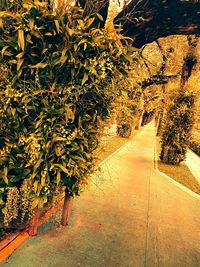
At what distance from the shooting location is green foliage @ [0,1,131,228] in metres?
3.43

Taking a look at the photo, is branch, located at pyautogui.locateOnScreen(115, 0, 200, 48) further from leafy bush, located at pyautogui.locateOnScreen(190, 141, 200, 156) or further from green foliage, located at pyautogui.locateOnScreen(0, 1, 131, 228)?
leafy bush, located at pyautogui.locateOnScreen(190, 141, 200, 156)

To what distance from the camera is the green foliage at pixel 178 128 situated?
11.5 metres

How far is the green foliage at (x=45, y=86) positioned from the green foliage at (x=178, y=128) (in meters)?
8.43

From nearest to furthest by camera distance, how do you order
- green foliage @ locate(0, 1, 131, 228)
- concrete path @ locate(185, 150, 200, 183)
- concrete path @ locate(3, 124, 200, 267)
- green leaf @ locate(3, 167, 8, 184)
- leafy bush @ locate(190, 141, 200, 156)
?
green foliage @ locate(0, 1, 131, 228) < green leaf @ locate(3, 167, 8, 184) < concrete path @ locate(3, 124, 200, 267) < concrete path @ locate(185, 150, 200, 183) < leafy bush @ locate(190, 141, 200, 156)

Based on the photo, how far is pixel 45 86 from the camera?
374cm

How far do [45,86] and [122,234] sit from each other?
3270 millimetres

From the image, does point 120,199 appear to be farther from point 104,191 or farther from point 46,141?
point 46,141

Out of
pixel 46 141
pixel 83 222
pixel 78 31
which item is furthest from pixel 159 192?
pixel 78 31

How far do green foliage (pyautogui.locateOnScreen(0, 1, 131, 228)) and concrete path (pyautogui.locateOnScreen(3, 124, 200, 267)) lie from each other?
0.91 meters

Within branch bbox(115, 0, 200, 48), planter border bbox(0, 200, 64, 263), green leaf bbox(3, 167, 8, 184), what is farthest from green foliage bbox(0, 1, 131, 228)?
branch bbox(115, 0, 200, 48)

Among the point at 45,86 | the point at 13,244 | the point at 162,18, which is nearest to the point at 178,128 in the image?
the point at 162,18

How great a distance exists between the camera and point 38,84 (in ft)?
11.7

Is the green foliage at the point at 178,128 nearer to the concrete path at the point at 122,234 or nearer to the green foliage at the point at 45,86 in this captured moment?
the concrete path at the point at 122,234

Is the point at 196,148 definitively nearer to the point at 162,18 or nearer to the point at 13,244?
the point at 162,18
